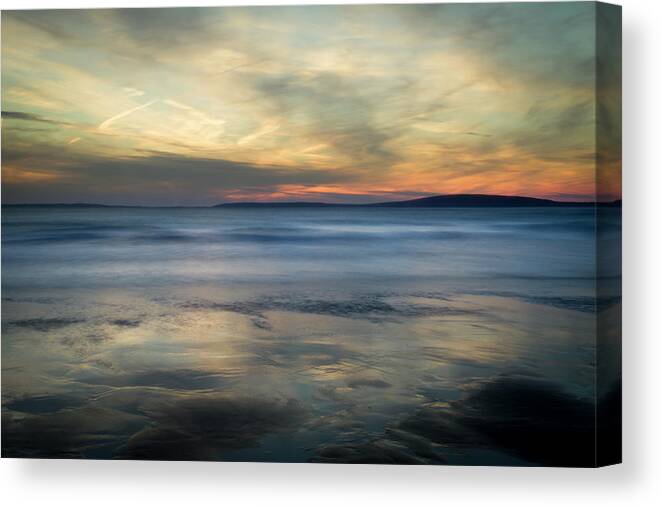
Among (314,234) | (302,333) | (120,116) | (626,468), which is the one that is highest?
(120,116)

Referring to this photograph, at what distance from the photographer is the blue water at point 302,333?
3.37 m

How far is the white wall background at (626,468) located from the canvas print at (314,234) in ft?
0.35

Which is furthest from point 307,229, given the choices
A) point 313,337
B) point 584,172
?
point 584,172

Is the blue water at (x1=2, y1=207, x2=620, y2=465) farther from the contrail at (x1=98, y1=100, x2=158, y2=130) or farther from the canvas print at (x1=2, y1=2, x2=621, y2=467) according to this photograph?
the contrail at (x1=98, y1=100, x2=158, y2=130)

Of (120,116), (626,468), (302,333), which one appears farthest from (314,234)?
(626,468)

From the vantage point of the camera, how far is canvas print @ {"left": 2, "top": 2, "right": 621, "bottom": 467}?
3357 millimetres

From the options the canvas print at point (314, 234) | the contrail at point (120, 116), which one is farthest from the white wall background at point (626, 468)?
the contrail at point (120, 116)

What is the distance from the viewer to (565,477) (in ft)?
11.2

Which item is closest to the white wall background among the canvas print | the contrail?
the canvas print

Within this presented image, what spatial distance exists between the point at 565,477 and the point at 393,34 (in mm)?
2127

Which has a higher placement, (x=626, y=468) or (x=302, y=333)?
(x=302, y=333)

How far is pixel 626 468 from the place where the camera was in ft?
11.4

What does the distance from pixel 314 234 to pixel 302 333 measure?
0.45 m

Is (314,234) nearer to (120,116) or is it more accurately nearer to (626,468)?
(120,116)
